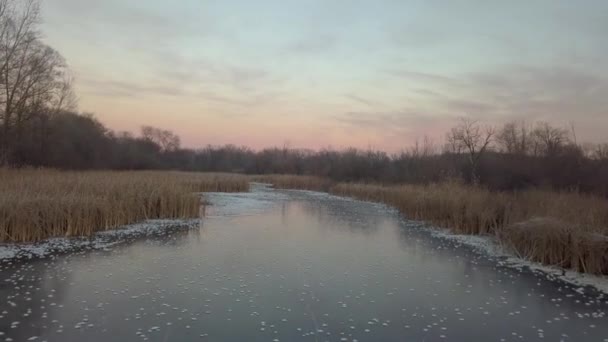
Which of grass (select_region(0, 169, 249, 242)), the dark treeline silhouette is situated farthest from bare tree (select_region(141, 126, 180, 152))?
grass (select_region(0, 169, 249, 242))

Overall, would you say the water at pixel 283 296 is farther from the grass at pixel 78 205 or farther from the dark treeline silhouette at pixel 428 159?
the dark treeline silhouette at pixel 428 159

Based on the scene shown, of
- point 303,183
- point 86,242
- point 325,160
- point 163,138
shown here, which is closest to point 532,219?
point 86,242

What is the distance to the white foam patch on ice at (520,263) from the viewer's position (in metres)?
6.71

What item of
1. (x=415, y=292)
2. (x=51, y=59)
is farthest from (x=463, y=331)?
(x=51, y=59)

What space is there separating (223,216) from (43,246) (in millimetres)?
6558

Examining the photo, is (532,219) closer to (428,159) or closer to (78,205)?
(78,205)

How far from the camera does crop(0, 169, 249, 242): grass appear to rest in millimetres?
8570

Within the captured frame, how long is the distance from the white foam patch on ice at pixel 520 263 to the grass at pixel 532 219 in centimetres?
20

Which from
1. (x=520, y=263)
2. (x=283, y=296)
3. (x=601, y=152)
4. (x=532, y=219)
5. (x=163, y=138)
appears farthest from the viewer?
(x=163, y=138)

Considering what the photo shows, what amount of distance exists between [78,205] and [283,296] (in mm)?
6804

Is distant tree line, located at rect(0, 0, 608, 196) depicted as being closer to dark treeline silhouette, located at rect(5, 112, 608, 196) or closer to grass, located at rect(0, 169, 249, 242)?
dark treeline silhouette, located at rect(5, 112, 608, 196)

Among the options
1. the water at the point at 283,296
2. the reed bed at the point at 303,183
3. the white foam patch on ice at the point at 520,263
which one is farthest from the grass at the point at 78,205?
the reed bed at the point at 303,183

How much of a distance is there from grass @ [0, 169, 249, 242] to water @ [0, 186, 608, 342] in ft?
5.95

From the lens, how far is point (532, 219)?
8773 mm
